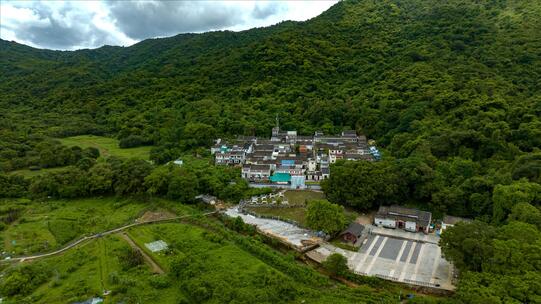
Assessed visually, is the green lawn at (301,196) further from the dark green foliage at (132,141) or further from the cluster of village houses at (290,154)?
the dark green foliage at (132,141)

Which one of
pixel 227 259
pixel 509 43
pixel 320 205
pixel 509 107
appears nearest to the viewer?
pixel 227 259

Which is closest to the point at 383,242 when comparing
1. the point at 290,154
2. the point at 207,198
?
the point at 207,198

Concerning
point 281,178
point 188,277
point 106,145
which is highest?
point 106,145

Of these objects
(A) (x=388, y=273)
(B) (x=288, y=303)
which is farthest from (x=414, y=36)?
(B) (x=288, y=303)

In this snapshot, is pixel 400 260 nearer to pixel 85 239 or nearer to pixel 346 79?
pixel 85 239

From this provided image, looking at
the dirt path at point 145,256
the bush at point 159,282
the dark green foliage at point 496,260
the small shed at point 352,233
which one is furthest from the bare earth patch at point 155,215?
the dark green foliage at point 496,260

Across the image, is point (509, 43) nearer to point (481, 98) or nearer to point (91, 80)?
point (481, 98)

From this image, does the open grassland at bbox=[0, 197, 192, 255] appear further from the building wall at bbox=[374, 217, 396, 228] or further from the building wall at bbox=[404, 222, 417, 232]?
the building wall at bbox=[404, 222, 417, 232]
